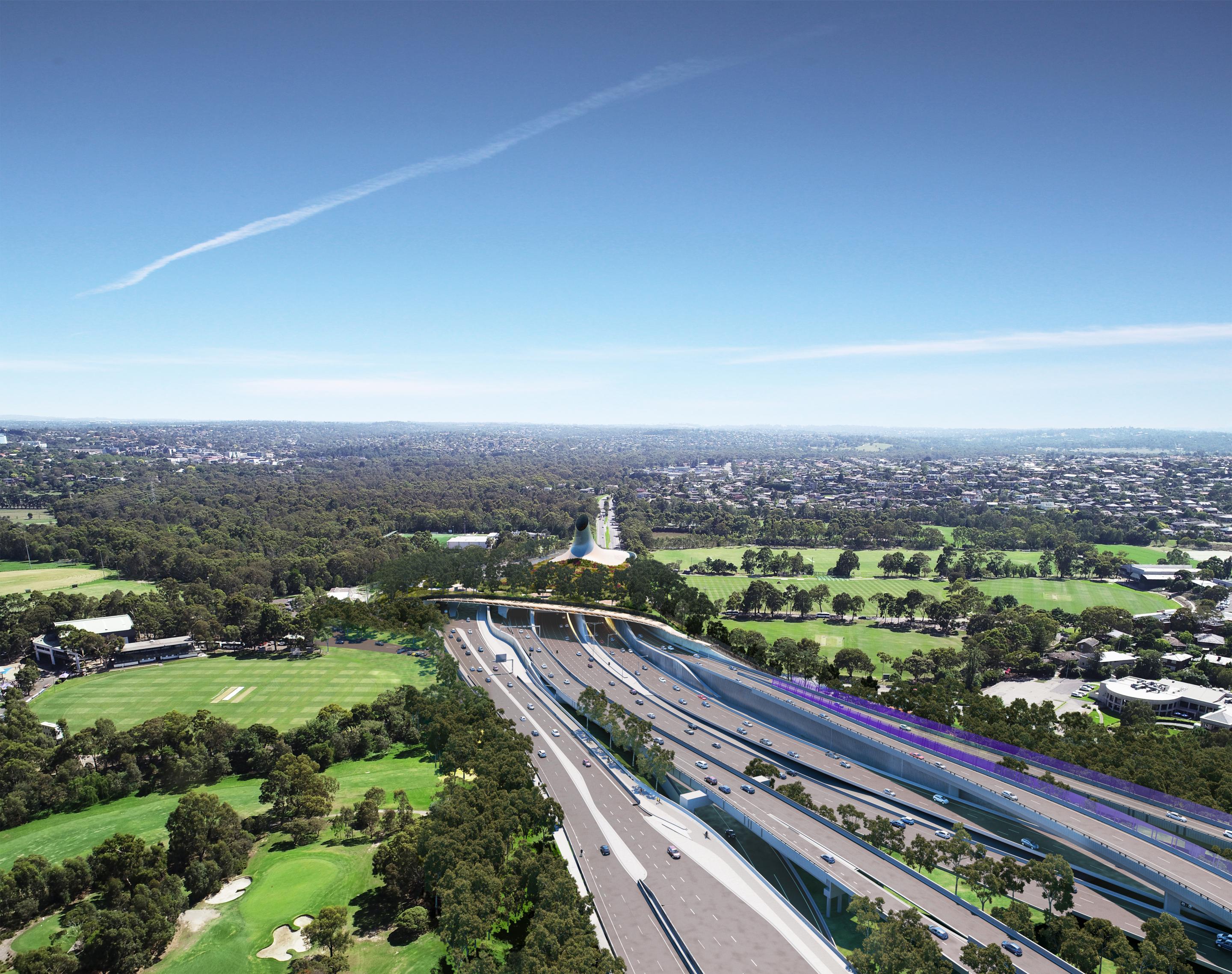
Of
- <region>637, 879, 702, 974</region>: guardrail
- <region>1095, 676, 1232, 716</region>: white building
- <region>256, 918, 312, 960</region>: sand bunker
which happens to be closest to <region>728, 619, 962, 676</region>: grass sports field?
<region>1095, 676, 1232, 716</region>: white building

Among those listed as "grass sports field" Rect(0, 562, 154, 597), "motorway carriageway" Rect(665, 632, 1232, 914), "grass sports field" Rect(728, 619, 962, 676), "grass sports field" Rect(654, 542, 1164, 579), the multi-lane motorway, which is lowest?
"grass sports field" Rect(728, 619, 962, 676)

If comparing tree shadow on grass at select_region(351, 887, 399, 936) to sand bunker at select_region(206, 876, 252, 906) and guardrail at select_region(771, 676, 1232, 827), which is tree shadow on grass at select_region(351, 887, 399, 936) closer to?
sand bunker at select_region(206, 876, 252, 906)

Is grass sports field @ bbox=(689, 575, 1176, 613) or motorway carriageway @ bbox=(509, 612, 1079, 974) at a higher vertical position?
motorway carriageway @ bbox=(509, 612, 1079, 974)

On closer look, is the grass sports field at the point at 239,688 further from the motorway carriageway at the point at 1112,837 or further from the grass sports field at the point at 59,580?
the motorway carriageway at the point at 1112,837

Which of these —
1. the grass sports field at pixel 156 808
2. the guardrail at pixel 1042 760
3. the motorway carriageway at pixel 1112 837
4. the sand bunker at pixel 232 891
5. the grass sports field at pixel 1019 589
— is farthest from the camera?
the grass sports field at pixel 1019 589

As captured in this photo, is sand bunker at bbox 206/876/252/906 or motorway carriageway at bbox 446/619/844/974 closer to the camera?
motorway carriageway at bbox 446/619/844/974

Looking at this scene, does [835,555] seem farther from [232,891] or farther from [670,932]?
[232,891]

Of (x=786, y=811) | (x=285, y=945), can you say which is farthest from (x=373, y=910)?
(x=786, y=811)

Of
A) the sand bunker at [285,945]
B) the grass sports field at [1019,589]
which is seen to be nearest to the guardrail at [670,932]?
Result: the sand bunker at [285,945]
